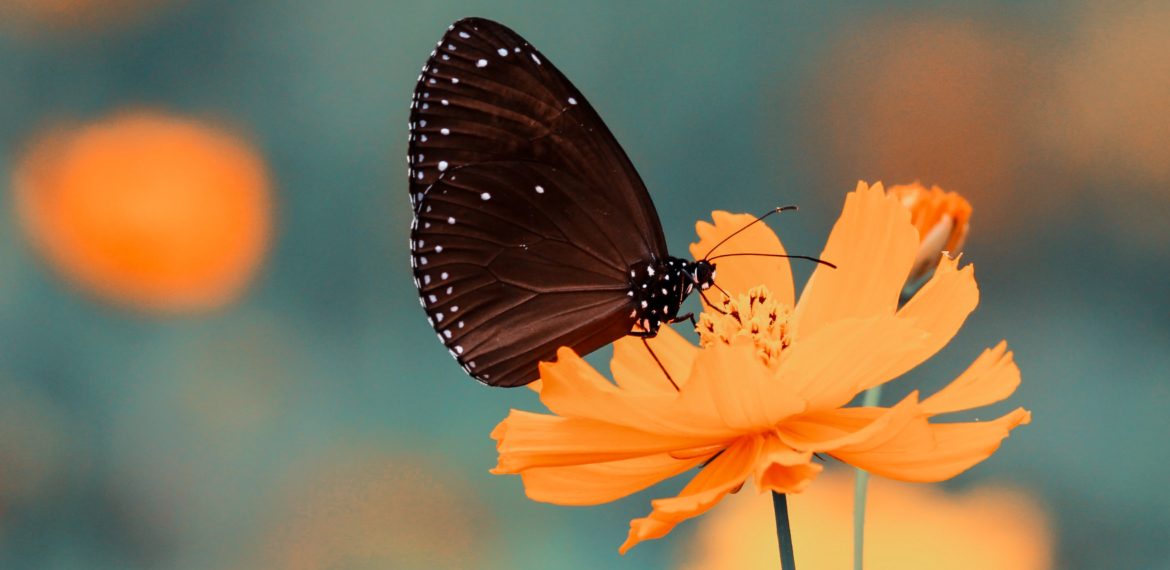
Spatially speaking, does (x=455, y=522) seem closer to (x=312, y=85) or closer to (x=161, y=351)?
(x=161, y=351)

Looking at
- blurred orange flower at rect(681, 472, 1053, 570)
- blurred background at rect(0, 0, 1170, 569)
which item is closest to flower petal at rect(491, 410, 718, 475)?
blurred orange flower at rect(681, 472, 1053, 570)

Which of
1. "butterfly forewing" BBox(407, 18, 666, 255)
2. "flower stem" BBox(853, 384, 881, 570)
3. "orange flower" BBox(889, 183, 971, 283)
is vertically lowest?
"flower stem" BBox(853, 384, 881, 570)

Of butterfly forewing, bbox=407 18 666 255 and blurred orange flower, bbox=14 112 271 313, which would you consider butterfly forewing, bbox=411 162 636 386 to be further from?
blurred orange flower, bbox=14 112 271 313

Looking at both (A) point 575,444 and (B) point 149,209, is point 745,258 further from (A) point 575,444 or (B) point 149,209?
(B) point 149,209

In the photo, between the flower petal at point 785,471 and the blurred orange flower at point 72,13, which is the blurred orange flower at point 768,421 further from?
the blurred orange flower at point 72,13

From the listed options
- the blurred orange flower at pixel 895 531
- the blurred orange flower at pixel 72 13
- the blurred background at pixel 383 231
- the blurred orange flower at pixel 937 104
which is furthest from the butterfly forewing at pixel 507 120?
the blurred orange flower at pixel 72 13

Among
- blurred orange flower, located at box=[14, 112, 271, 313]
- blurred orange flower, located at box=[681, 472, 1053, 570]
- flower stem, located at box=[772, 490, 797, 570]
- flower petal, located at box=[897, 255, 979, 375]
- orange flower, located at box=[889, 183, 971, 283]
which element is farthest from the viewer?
blurred orange flower, located at box=[14, 112, 271, 313]

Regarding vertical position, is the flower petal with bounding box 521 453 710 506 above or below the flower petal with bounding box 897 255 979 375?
below
